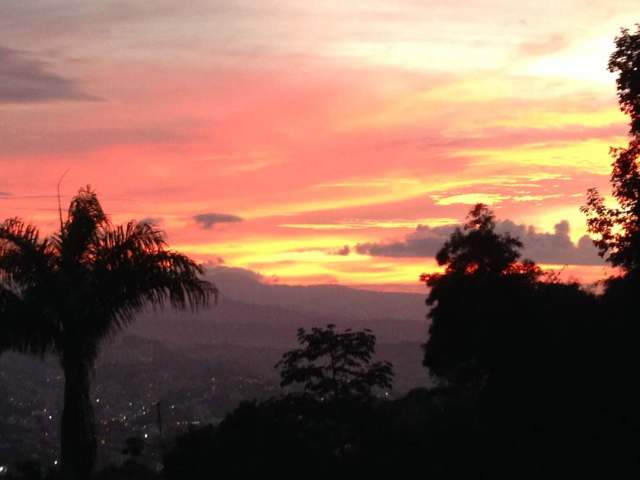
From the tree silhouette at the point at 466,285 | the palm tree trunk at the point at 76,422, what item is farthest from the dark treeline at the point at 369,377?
the tree silhouette at the point at 466,285

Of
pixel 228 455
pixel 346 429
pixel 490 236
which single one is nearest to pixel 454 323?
pixel 490 236

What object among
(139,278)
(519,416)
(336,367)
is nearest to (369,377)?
(336,367)

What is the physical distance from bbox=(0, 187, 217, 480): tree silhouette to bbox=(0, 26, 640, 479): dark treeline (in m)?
0.02

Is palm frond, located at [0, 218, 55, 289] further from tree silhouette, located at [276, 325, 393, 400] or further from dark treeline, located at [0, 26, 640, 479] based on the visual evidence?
tree silhouette, located at [276, 325, 393, 400]

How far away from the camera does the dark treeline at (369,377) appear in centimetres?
1759

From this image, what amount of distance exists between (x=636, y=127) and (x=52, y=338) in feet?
51.9

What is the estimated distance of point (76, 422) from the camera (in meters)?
17.5

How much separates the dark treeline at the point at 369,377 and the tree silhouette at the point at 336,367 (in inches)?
1.9

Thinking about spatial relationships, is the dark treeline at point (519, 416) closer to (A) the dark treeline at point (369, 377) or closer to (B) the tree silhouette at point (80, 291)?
(A) the dark treeline at point (369, 377)

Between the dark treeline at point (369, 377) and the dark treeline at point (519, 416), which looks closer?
the dark treeline at point (369, 377)

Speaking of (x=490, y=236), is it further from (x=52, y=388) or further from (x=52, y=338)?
(x=52, y=388)

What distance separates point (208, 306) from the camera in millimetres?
18234

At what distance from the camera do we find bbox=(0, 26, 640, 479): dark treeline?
17.6 m

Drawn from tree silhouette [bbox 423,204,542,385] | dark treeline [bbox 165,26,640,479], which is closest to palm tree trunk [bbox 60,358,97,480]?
dark treeline [bbox 165,26,640,479]
